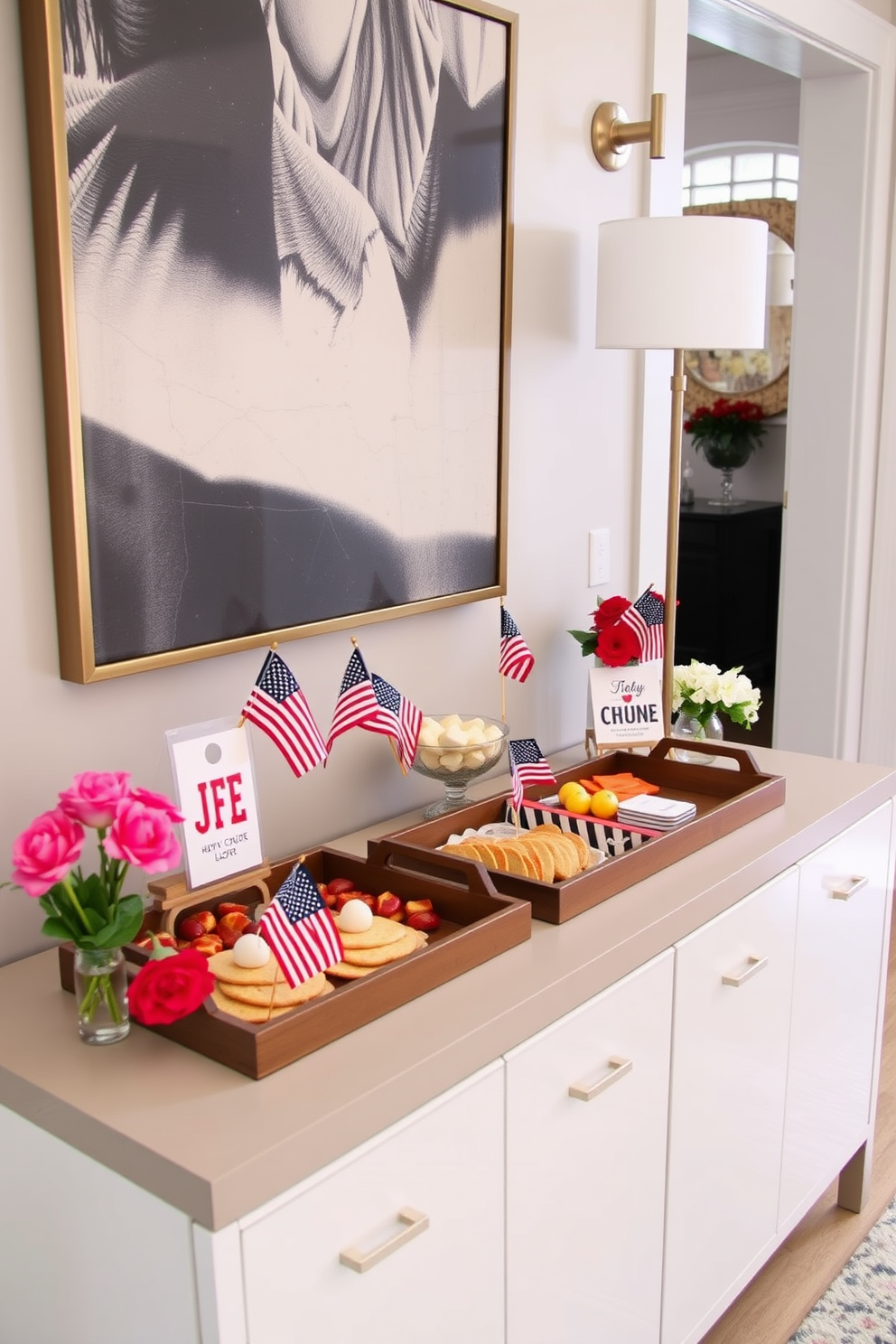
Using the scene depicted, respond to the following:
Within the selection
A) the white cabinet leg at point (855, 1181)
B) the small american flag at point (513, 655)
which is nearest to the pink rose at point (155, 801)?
the small american flag at point (513, 655)

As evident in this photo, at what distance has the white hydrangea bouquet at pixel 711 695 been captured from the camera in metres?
2.26

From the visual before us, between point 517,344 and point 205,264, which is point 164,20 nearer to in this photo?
point 205,264

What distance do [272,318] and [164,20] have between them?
348mm

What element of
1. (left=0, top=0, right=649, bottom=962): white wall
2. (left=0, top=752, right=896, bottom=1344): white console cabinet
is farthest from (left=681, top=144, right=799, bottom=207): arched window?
(left=0, top=752, right=896, bottom=1344): white console cabinet

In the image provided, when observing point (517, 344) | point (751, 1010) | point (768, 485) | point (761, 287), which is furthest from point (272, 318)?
point (768, 485)

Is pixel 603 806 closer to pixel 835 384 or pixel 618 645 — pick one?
pixel 618 645

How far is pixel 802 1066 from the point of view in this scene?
200cm

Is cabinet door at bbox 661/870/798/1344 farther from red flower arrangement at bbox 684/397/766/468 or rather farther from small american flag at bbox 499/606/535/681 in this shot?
red flower arrangement at bbox 684/397/766/468

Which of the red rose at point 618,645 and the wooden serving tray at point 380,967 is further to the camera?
the red rose at point 618,645

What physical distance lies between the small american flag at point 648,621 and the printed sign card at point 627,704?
0.03m

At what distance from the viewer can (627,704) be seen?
210 cm

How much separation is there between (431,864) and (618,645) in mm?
638

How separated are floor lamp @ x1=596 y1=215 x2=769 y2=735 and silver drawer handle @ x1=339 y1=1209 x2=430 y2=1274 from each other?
1368 mm

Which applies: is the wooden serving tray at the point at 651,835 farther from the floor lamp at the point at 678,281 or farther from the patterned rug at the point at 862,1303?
the patterned rug at the point at 862,1303
